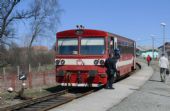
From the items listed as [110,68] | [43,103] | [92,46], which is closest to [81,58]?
[92,46]

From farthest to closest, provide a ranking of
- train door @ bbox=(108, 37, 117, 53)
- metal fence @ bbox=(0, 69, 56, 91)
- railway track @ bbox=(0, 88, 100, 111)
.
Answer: metal fence @ bbox=(0, 69, 56, 91) < train door @ bbox=(108, 37, 117, 53) < railway track @ bbox=(0, 88, 100, 111)

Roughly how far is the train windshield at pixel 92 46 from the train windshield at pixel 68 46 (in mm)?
338

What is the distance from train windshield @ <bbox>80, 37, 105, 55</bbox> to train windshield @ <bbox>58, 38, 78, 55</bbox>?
1.11 ft

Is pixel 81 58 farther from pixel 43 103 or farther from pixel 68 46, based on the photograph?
pixel 43 103

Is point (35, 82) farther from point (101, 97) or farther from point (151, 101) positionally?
point (151, 101)

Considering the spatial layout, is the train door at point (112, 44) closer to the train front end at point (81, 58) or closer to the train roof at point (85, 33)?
the train roof at point (85, 33)

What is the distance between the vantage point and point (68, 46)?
69.2 feet

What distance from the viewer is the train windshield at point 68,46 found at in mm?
20906

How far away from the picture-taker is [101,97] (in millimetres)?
17188

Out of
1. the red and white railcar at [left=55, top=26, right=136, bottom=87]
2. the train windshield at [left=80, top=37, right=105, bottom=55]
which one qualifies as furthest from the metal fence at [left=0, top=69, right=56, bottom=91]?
the train windshield at [left=80, top=37, right=105, bottom=55]

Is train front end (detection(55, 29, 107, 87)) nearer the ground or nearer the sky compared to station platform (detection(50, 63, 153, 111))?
nearer the sky

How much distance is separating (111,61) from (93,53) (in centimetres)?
102

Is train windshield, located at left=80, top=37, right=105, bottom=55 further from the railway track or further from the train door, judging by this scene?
the railway track

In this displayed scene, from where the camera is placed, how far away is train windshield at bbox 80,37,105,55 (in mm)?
20547
